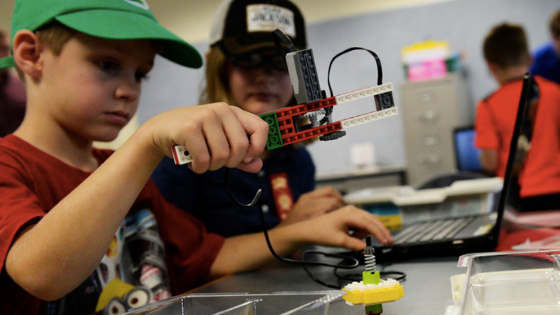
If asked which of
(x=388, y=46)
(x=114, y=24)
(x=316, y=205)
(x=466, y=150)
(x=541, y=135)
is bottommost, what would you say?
(x=466, y=150)

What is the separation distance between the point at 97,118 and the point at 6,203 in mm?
214

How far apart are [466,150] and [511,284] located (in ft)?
10.5

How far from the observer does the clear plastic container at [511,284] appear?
0.39m

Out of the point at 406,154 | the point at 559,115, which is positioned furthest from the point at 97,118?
the point at 406,154

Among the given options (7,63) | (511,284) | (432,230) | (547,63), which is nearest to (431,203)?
(432,230)

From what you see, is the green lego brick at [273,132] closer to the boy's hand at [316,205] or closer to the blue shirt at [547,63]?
the boy's hand at [316,205]

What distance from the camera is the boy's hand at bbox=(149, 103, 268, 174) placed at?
1.58 feet

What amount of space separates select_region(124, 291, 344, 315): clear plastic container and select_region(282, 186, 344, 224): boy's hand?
0.46m

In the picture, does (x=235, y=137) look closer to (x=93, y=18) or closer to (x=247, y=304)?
(x=247, y=304)

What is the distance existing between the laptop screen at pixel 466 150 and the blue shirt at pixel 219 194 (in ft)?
8.41

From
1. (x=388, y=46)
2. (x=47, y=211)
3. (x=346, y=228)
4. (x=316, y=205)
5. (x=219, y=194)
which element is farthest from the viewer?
(x=388, y=46)

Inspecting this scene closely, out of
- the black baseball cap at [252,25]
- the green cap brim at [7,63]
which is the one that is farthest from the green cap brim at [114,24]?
the black baseball cap at [252,25]

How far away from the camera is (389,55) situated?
4.11 m

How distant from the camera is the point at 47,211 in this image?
2.27 feet
